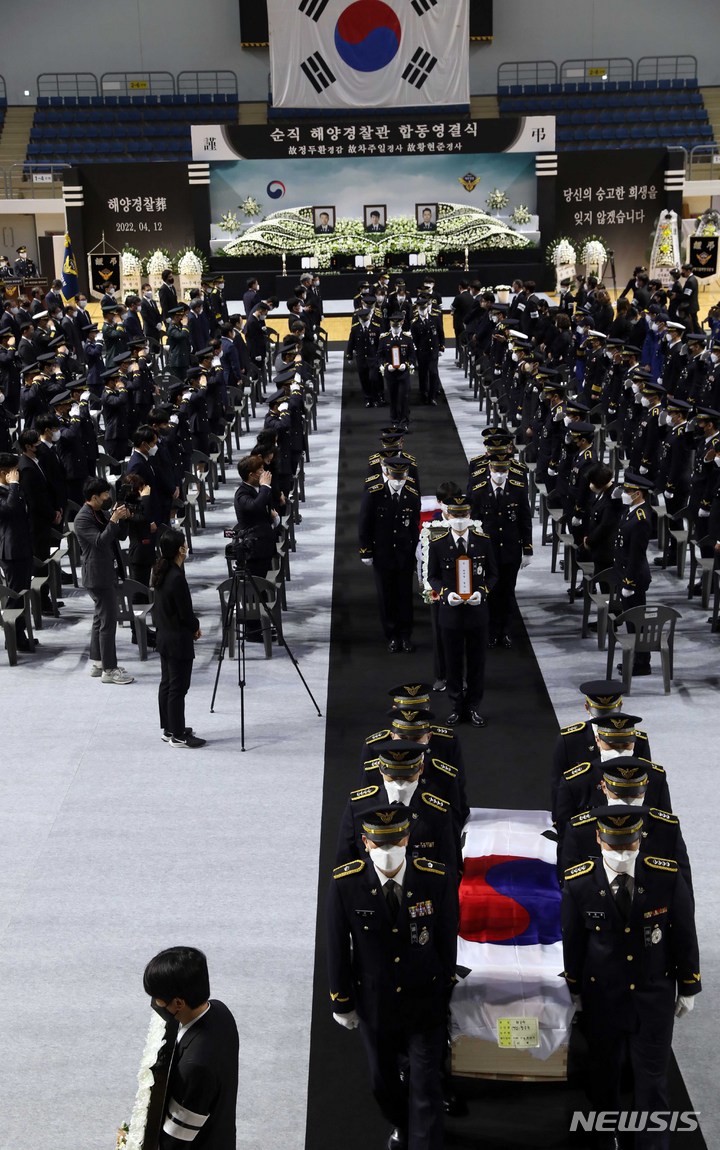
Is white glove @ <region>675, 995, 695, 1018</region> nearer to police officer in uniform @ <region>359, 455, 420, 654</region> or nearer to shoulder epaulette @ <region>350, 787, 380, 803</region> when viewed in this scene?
shoulder epaulette @ <region>350, 787, 380, 803</region>

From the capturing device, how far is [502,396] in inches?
677

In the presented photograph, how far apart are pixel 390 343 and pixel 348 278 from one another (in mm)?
12434

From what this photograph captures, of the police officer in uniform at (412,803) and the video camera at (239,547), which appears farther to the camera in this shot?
the video camera at (239,547)

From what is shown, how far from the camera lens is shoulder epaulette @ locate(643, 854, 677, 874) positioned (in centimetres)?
474

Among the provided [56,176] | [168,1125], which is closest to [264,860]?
[168,1125]

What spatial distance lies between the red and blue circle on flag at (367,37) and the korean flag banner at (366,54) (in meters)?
0.02

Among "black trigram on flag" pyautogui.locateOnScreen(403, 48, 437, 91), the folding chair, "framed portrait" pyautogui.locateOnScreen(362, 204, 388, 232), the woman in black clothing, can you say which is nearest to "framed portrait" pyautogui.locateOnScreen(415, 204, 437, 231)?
"framed portrait" pyautogui.locateOnScreen(362, 204, 388, 232)

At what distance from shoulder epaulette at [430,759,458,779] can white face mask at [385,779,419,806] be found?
1.52ft

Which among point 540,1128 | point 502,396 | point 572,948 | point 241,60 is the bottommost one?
point 540,1128

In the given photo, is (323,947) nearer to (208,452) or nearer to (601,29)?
(208,452)

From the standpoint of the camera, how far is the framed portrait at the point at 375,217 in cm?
3062

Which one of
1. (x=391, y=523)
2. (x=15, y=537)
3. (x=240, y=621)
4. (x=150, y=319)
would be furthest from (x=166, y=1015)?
(x=150, y=319)

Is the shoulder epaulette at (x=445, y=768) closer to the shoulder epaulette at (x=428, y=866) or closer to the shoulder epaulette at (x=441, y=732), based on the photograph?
the shoulder epaulette at (x=441, y=732)

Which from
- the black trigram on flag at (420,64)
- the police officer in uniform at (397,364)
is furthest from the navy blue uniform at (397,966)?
the black trigram on flag at (420,64)
